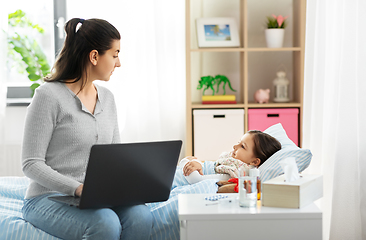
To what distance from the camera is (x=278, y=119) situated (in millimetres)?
2924

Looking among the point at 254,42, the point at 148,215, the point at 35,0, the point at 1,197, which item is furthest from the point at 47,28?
the point at 148,215

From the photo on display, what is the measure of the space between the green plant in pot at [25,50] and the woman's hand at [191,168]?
1.73 metres

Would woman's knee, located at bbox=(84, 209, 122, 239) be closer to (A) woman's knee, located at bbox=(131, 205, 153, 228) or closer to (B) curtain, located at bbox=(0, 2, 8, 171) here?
(A) woman's knee, located at bbox=(131, 205, 153, 228)

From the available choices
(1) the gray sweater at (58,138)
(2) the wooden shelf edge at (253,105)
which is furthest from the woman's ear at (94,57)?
(2) the wooden shelf edge at (253,105)

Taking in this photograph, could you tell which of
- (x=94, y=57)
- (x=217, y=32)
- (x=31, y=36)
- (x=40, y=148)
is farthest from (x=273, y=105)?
(x=31, y=36)

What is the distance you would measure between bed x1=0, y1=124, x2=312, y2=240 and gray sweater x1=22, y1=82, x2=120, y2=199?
122mm

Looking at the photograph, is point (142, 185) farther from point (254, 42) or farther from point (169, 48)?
point (254, 42)

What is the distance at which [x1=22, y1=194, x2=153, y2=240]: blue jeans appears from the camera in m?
1.37

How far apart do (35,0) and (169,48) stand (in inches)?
44.6

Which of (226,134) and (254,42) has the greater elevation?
(254,42)

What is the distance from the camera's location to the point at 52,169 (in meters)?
1.50

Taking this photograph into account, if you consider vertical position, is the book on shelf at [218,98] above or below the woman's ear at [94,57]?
below

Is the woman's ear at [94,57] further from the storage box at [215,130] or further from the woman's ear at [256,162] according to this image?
the storage box at [215,130]

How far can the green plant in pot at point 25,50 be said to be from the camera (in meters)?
3.27
